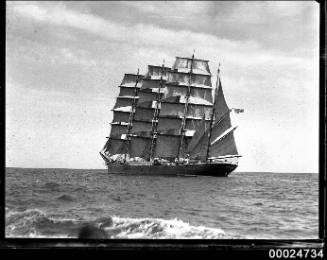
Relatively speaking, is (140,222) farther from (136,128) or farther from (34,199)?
(136,128)

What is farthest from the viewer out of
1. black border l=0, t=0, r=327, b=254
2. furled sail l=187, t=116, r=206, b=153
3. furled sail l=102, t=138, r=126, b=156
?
furled sail l=102, t=138, r=126, b=156

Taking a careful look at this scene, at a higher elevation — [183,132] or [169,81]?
[169,81]

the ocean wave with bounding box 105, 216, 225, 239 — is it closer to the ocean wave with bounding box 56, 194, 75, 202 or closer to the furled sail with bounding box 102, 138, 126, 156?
the ocean wave with bounding box 56, 194, 75, 202

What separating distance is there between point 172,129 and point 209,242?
130 feet

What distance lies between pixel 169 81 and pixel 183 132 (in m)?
5.76

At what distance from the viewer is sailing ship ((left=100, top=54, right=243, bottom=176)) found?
39.1m

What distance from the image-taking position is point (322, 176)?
14.4 ft

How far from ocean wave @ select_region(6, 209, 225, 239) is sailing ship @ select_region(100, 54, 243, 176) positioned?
30.8 meters

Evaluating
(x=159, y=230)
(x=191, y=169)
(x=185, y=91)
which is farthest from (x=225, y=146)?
(x=159, y=230)

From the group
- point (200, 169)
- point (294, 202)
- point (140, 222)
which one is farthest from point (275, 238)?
point (200, 169)

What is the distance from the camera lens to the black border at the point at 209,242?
14.0 ft

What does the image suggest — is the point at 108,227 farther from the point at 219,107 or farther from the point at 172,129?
the point at 172,129

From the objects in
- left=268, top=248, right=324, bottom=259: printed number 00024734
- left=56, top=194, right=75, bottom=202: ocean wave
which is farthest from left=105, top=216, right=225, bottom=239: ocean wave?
left=56, top=194, right=75, bottom=202: ocean wave

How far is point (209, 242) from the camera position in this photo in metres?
4.41
